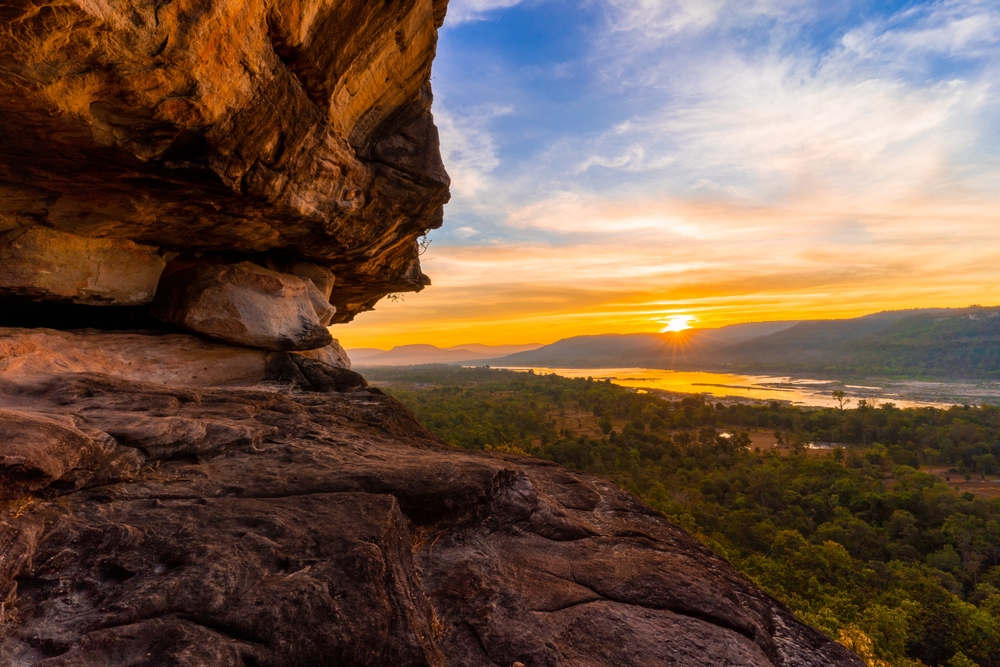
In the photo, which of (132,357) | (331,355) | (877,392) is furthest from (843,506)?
(877,392)

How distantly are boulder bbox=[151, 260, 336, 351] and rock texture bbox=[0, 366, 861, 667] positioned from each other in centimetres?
277

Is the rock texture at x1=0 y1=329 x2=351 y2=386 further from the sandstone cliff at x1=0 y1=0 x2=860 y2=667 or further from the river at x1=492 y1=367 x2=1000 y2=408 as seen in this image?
the river at x1=492 y1=367 x2=1000 y2=408

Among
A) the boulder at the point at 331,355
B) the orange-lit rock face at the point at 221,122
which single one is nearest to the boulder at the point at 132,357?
the orange-lit rock face at the point at 221,122

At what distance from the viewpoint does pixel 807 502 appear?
3553 cm

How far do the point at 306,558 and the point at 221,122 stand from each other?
5.45 metres

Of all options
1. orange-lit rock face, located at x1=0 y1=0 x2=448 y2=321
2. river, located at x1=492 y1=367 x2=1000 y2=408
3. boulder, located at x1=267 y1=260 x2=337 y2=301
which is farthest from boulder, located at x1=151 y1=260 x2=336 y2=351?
river, located at x1=492 y1=367 x2=1000 y2=408

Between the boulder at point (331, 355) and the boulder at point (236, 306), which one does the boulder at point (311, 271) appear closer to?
the boulder at point (236, 306)

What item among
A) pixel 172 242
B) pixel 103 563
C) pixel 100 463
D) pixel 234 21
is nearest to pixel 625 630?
pixel 103 563

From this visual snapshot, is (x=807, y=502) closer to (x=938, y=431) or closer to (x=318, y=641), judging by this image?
(x=938, y=431)

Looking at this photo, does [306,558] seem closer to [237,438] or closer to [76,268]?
[237,438]

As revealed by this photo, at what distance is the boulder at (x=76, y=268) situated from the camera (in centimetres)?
744

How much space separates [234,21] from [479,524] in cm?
640

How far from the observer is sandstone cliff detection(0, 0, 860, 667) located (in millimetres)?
3754

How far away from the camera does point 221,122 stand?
634 cm
